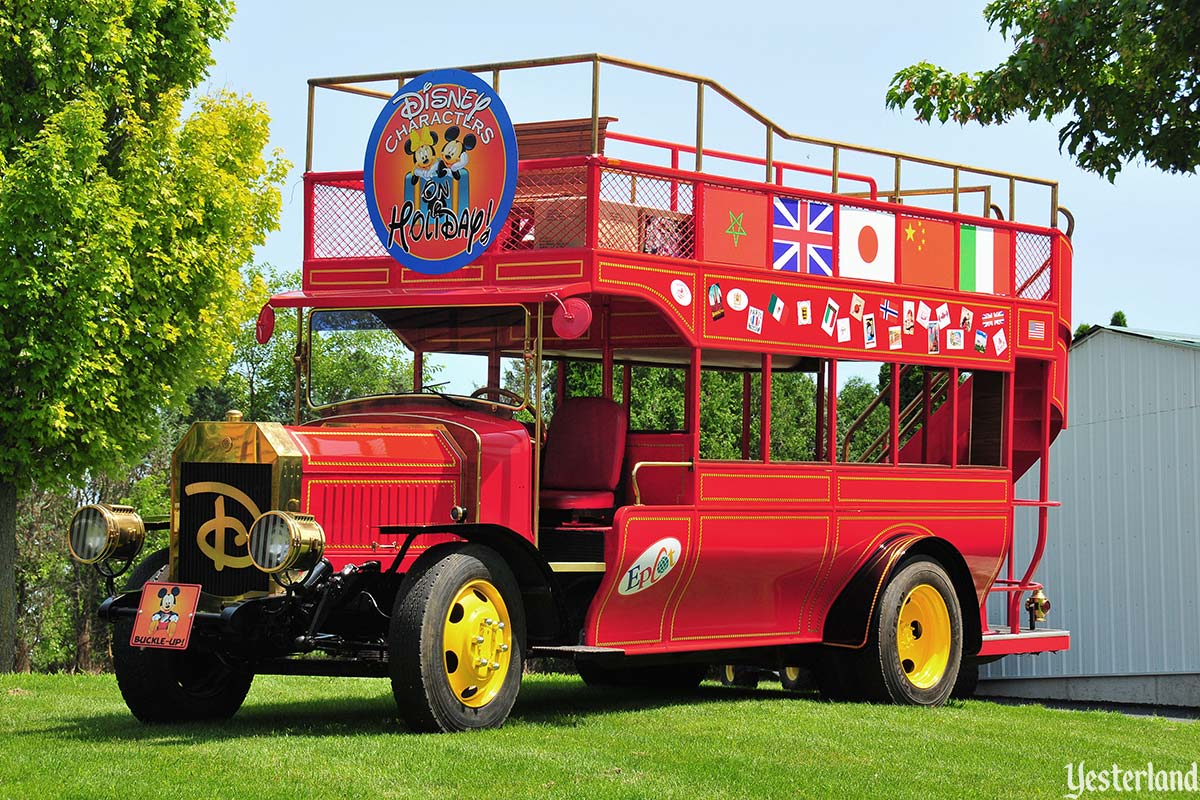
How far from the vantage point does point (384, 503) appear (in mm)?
10695

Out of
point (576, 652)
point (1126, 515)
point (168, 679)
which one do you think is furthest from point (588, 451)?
point (1126, 515)

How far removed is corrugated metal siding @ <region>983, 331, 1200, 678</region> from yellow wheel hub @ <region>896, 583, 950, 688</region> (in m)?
12.6

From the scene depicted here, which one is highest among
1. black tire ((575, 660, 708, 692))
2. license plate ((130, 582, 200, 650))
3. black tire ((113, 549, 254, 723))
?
license plate ((130, 582, 200, 650))

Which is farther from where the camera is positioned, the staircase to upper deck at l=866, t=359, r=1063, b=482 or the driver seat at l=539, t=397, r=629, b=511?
the staircase to upper deck at l=866, t=359, r=1063, b=482

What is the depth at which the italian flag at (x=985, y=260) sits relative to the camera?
1434 cm

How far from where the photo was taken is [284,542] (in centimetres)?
957

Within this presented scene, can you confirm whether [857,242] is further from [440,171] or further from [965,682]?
[965,682]

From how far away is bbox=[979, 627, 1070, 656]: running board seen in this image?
47.4 ft

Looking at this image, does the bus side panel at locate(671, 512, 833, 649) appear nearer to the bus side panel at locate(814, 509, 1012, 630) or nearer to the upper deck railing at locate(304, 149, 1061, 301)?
the bus side panel at locate(814, 509, 1012, 630)

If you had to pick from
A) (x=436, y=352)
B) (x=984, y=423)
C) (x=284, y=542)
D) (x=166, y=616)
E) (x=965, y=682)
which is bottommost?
(x=965, y=682)

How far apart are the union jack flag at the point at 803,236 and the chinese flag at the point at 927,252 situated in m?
0.87

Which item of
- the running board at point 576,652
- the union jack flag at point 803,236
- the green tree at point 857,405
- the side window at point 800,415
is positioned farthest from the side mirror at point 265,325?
the green tree at point 857,405

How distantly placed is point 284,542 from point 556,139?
13.8 feet

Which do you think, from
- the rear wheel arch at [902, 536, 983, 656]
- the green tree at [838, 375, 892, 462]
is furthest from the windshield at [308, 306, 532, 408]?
the green tree at [838, 375, 892, 462]
